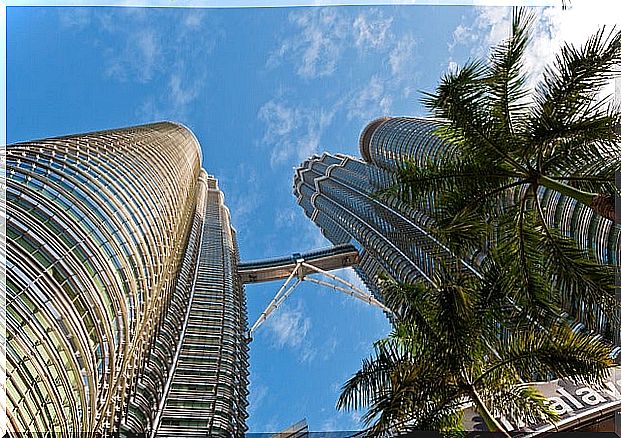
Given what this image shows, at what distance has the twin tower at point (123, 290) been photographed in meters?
8.14

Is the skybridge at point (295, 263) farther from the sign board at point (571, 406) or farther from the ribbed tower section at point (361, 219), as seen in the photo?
the sign board at point (571, 406)

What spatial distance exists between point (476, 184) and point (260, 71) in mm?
8549

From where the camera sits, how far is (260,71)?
15.6 metres

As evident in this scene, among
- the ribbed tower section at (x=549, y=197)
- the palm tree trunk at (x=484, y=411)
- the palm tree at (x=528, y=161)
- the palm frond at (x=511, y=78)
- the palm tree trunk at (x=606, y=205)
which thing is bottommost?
the palm tree trunk at (x=484, y=411)

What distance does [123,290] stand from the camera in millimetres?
12133

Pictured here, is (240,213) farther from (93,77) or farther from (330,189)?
(330,189)

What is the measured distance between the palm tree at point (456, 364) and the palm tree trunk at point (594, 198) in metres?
1.60

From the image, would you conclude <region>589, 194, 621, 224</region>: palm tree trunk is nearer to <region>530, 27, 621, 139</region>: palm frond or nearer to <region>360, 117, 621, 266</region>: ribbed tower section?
<region>360, 117, 621, 266</region>: ribbed tower section

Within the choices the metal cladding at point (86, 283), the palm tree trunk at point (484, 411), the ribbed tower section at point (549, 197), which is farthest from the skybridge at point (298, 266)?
the palm tree trunk at point (484, 411)

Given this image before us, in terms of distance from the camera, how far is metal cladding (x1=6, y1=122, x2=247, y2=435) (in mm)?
7805

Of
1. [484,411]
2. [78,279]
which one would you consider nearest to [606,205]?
[484,411]

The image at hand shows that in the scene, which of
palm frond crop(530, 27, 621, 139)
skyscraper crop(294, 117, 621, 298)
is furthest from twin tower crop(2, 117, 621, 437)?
skyscraper crop(294, 117, 621, 298)

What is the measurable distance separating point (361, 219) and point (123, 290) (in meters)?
35.8

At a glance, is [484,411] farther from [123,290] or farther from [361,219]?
[361,219]
